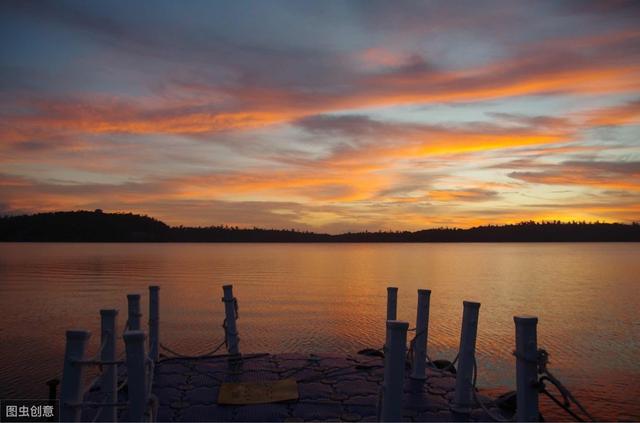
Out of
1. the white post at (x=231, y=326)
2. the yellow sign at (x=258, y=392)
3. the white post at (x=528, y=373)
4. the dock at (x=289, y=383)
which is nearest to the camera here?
the dock at (x=289, y=383)

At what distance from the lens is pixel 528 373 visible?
6.06 m

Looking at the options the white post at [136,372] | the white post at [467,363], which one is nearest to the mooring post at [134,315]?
the white post at [136,372]

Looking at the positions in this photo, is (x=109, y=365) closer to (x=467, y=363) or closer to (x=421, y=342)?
(x=467, y=363)

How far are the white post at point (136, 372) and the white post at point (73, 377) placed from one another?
58 cm

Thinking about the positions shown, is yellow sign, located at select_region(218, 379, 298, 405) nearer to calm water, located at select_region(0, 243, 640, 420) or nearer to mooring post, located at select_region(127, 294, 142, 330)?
mooring post, located at select_region(127, 294, 142, 330)

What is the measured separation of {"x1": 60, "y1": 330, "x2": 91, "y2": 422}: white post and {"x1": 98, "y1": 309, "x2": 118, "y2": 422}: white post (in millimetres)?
738

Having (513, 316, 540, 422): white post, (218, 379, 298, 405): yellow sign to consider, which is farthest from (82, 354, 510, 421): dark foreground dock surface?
(513, 316, 540, 422): white post

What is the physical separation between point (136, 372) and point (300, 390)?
13.0ft

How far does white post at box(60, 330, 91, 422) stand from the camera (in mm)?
5570

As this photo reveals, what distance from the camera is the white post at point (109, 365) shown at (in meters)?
6.34

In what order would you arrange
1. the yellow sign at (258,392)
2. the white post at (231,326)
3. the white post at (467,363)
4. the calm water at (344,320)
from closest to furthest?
the white post at (467,363)
the yellow sign at (258,392)
the white post at (231,326)
the calm water at (344,320)

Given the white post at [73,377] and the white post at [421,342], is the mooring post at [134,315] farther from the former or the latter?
the white post at [421,342]

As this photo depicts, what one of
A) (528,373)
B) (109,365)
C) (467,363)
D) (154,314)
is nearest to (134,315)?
(154,314)

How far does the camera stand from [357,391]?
8.84 meters
